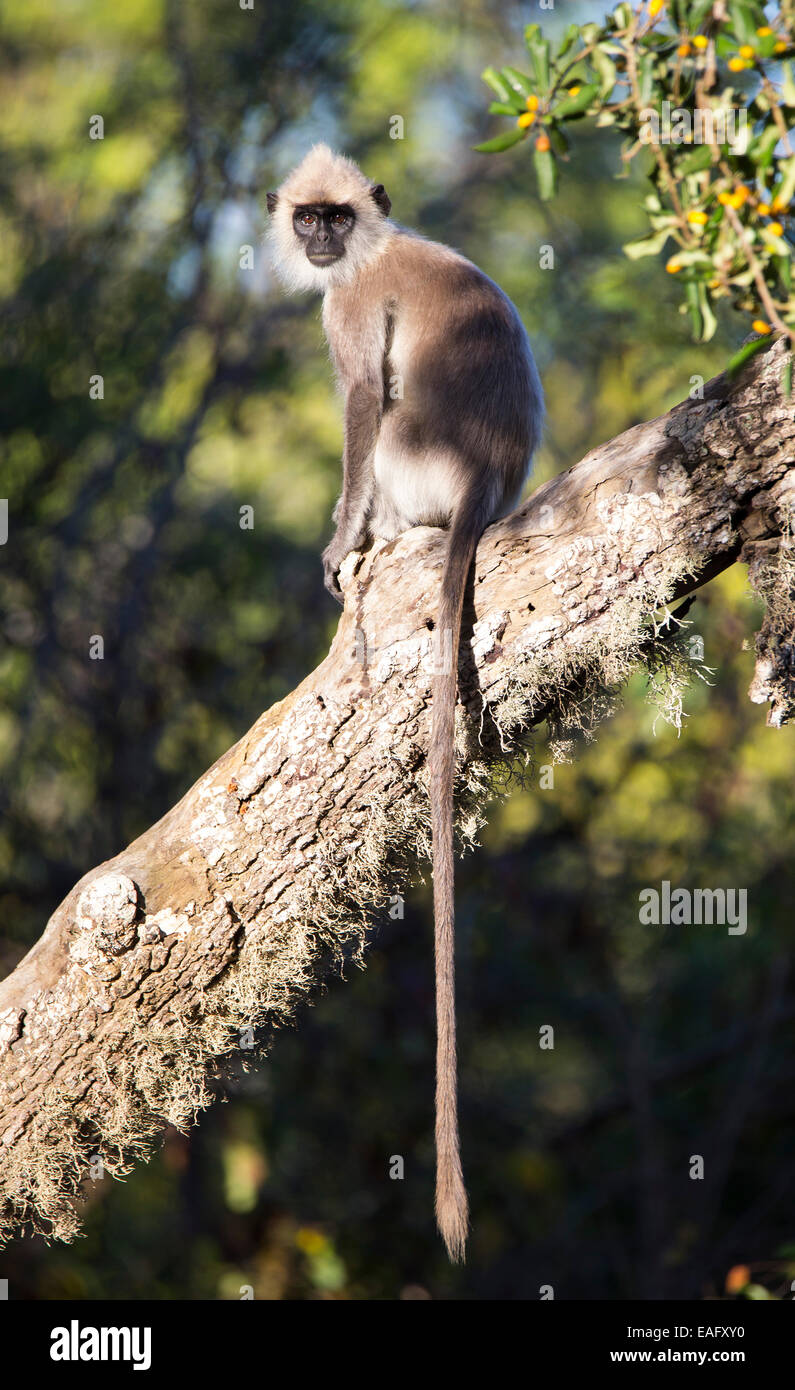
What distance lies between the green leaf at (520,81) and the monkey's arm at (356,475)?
2049 mm

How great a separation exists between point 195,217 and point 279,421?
5.03ft

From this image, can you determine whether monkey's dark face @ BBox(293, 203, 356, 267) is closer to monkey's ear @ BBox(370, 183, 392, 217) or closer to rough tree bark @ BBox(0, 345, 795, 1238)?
monkey's ear @ BBox(370, 183, 392, 217)

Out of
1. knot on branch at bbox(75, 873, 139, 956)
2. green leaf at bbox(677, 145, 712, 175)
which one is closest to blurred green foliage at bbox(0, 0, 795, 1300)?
knot on branch at bbox(75, 873, 139, 956)

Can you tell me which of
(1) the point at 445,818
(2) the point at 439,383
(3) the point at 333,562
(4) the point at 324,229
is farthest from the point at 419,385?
(1) the point at 445,818

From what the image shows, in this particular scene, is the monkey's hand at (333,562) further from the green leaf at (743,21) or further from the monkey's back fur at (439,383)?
the green leaf at (743,21)

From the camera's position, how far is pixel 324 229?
14.0 feet

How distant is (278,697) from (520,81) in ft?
20.0

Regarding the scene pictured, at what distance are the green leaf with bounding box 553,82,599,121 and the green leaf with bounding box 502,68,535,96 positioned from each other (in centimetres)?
6

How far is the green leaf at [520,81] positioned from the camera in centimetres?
173

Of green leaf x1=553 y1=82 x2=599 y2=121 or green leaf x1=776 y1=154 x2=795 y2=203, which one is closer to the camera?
green leaf x1=776 y1=154 x2=795 y2=203

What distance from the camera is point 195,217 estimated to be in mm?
7676

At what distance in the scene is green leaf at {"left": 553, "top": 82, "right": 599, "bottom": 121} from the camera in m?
1.66

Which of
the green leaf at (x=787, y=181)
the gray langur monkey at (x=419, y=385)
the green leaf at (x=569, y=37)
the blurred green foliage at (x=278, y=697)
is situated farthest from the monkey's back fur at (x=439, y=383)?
the blurred green foliage at (x=278, y=697)
